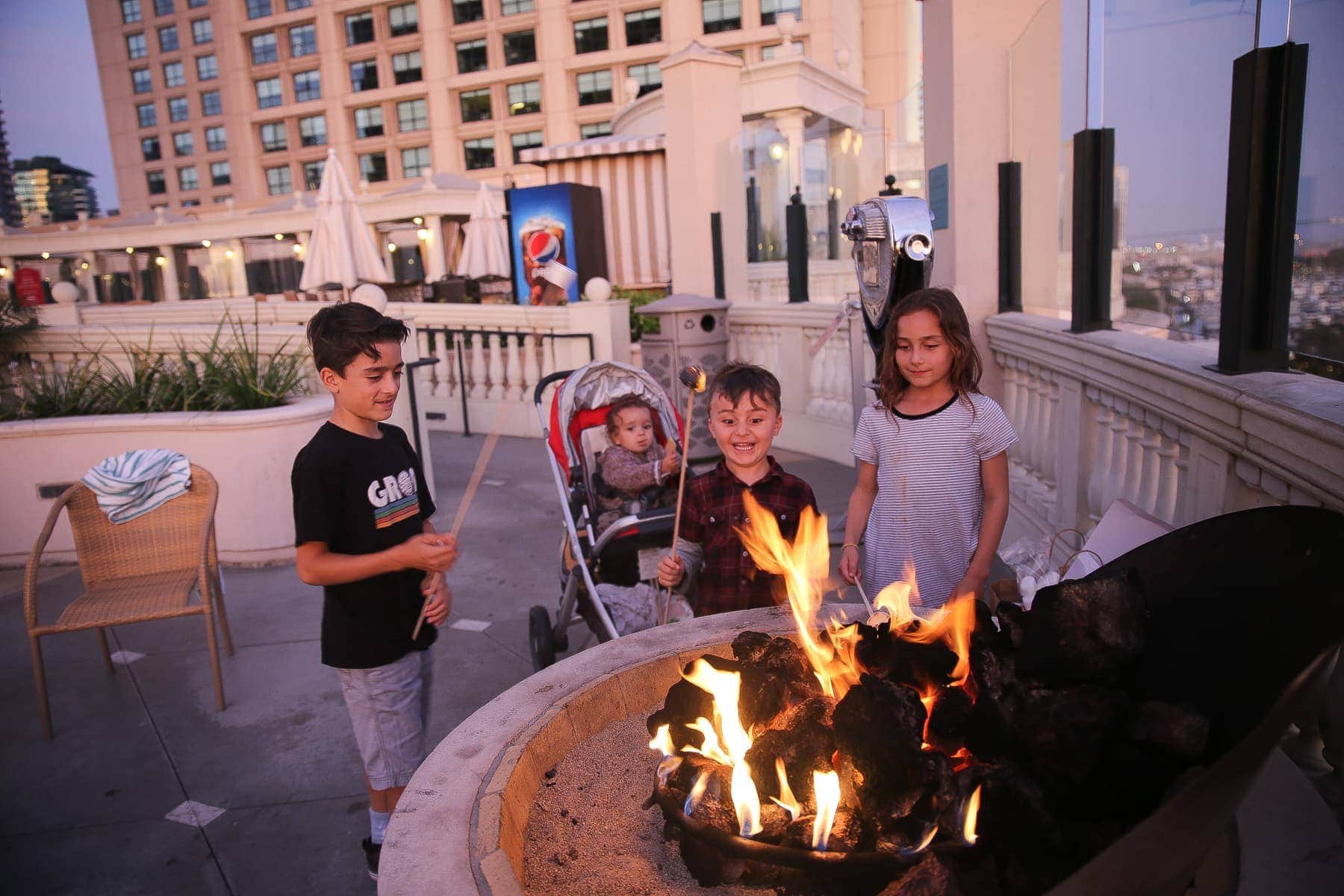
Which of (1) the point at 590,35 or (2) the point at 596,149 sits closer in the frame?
(2) the point at 596,149

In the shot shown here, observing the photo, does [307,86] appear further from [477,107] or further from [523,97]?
[523,97]

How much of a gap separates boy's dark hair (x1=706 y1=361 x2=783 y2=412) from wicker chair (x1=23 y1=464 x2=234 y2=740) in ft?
8.71

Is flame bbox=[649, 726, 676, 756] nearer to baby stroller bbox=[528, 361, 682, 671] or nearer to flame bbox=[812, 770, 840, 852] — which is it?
flame bbox=[812, 770, 840, 852]

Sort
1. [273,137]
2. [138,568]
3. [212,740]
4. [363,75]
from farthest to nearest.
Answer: [273,137], [363,75], [138,568], [212,740]

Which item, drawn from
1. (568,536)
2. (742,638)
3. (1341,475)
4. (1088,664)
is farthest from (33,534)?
(1341,475)

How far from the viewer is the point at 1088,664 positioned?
1.57 metres

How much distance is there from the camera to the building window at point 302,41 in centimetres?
4312

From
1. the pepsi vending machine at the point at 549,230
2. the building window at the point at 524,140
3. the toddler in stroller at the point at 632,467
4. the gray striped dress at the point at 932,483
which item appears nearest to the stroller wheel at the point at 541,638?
the toddler in stroller at the point at 632,467

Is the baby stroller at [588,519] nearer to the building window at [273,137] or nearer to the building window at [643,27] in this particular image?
the building window at [643,27]

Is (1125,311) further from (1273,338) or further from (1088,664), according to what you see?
(1088,664)

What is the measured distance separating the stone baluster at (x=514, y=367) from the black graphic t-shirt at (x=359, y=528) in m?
7.13

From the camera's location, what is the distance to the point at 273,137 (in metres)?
44.8

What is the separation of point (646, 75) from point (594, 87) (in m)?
2.57

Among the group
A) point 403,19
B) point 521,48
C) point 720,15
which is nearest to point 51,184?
point 403,19
